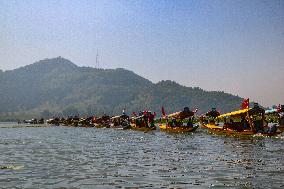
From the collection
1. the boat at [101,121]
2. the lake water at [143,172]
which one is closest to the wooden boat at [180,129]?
the lake water at [143,172]

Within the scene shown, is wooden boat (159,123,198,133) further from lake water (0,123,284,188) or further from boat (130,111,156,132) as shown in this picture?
lake water (0,123,284,188)

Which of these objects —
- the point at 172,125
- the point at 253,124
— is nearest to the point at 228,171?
the point at 253,124

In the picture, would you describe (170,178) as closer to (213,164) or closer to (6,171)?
(213,164)

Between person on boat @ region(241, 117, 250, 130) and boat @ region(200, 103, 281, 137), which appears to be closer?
boat @ region(200, 103, 281, 137)

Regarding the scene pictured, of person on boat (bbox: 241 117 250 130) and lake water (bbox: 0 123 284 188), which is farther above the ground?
person on boat (bbox: 241 117 250 130)

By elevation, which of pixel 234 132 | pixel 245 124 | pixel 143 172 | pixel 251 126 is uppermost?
pixel 245 124

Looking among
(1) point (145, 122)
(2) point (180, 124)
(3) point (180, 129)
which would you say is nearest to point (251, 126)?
(3) point (180, 129)

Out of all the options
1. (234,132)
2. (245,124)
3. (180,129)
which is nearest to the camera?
(245,124)

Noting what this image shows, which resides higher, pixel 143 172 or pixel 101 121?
pixel 101 121

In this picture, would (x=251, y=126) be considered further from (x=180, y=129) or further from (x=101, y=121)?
(x=101, y=121)

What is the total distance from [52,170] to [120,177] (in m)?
4.29

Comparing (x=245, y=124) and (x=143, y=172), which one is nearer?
(x=143, y=172)

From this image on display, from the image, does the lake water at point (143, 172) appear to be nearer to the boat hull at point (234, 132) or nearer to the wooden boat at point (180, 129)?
the boat hull at point (234, 132)

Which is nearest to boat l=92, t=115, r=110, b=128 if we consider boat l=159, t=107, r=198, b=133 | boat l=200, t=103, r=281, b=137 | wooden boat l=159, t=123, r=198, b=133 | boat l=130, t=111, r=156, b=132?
boat l=130, t=111, r=156, b=132
